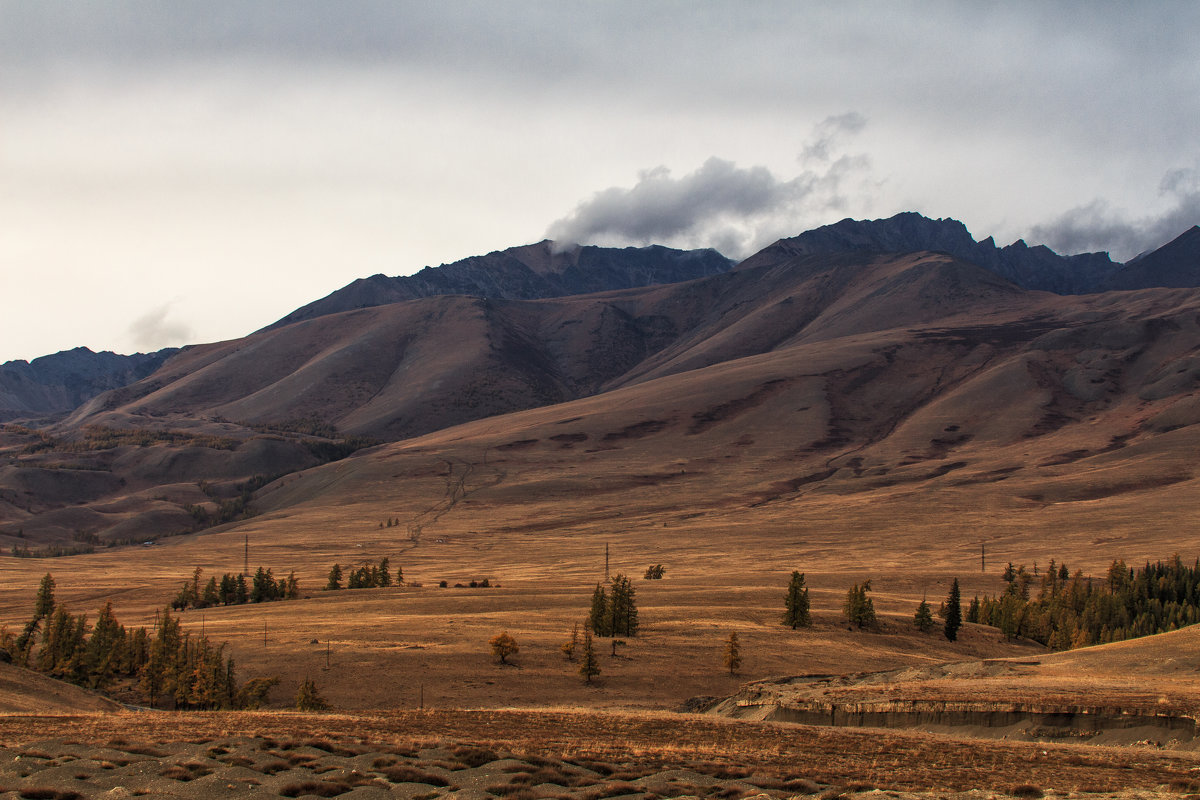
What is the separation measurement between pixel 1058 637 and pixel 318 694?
255 feet

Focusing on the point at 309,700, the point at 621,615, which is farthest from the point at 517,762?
the point at 621,615

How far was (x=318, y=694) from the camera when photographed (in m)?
60.7

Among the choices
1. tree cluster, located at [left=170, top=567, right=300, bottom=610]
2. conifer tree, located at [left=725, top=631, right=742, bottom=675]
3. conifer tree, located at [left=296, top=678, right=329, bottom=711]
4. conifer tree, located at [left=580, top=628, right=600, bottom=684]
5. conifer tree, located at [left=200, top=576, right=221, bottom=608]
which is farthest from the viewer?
conifer tree, located at [left=200, top=576, right=221, bottom=608]

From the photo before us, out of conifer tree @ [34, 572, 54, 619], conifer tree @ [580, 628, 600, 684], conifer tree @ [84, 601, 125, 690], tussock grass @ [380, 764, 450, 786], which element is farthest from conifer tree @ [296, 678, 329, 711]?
conifer tree @ [34, 572, 54, 619]

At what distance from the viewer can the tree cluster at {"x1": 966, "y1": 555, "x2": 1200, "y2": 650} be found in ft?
319

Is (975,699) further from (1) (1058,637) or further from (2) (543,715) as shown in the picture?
(1) (1058,637)

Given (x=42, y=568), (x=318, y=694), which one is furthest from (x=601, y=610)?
(x=42, y=568)

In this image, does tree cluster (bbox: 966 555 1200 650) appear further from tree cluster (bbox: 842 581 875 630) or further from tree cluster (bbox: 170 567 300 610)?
tree cluster (bbox: 170 567 300 610)

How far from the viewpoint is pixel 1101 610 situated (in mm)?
103062

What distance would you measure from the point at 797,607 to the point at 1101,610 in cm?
4117

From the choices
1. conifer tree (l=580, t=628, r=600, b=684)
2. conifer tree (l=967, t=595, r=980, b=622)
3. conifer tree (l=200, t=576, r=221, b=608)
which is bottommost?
conifer tree (l=967, t=595, r=980, b=622)

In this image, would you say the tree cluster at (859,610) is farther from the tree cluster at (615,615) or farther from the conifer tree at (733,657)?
the tree cluster at (615,615)

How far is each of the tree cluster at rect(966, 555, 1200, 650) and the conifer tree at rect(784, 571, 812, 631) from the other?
2490 centimetres

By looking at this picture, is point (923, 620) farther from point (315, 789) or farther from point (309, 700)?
point (315, 789)
